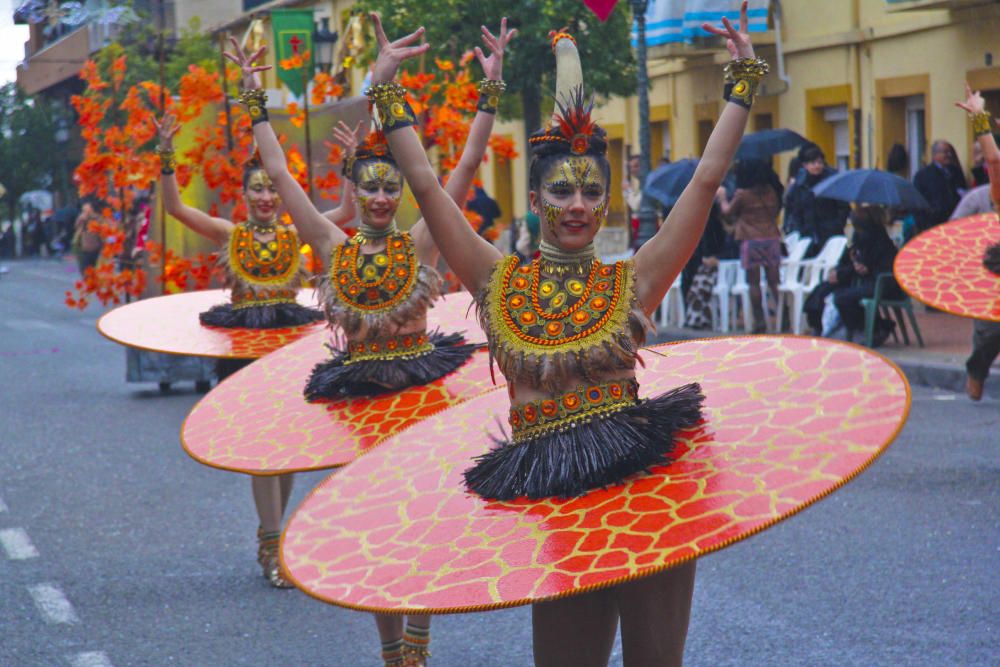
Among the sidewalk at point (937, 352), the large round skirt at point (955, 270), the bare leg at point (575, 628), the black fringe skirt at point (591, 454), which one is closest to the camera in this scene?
the black fringe skirt at point (591, 454)

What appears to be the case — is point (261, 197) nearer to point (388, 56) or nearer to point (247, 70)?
point (247, 70)

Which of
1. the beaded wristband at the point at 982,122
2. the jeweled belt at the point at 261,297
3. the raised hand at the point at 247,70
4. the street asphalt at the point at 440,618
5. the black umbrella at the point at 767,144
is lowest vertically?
the street asphalt at the point at 440,618

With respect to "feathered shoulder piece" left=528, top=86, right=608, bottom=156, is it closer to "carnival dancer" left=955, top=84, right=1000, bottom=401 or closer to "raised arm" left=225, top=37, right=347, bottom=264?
"raised arm" left=225, top=37, right=347, bottom=264

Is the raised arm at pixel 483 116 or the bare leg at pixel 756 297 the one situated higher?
the raised arm at pixel 483 116

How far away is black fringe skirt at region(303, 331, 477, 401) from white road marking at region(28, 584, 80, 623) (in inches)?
63.9

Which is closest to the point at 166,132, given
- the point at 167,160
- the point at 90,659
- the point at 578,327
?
the point at 167,160

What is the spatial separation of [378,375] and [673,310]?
39.4 feet

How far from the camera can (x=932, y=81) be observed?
19.7 meters

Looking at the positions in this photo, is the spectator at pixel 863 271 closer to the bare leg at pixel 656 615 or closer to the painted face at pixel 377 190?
the painted face at pixel 377 190

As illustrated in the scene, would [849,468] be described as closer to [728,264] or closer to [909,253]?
[909,253]

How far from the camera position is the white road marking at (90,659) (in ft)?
19.3

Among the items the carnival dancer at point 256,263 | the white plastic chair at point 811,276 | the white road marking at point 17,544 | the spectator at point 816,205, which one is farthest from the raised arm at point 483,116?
the spectator at point 816,205

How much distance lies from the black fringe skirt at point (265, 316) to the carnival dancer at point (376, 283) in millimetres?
2052

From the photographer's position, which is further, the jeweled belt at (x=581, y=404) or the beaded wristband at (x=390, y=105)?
the beaded wristband at (x=390, y=105)
